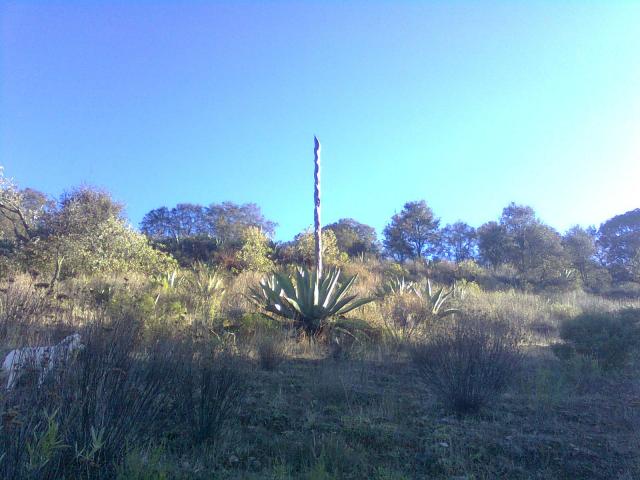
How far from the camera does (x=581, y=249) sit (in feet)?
87.7

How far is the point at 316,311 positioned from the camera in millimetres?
9602

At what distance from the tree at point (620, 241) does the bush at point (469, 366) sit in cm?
2402

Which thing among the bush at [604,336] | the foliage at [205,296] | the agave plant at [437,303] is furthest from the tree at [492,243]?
the foliage at [205,296]

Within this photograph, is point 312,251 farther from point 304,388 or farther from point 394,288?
point 304,388

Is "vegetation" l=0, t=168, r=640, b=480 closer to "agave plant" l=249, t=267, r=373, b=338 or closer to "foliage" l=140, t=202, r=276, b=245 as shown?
"agave plant" l=249, t=267, r=373, b=338

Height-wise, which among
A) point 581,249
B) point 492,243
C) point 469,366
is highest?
point 492,243

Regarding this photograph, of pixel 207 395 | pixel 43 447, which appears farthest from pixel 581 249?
pixel 43 447

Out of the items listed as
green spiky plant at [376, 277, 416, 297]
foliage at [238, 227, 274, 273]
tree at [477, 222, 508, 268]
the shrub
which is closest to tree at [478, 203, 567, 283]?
tree at [477, 222, 508, 268]

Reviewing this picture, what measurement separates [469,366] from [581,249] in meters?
24.5

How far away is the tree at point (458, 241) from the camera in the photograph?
3538cm

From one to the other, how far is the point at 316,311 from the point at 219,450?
5335 mm

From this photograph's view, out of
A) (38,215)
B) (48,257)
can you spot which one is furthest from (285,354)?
(38,215)

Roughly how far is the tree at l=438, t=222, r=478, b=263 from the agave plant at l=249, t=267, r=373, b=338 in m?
26.0

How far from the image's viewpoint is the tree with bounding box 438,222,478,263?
35375 mm
